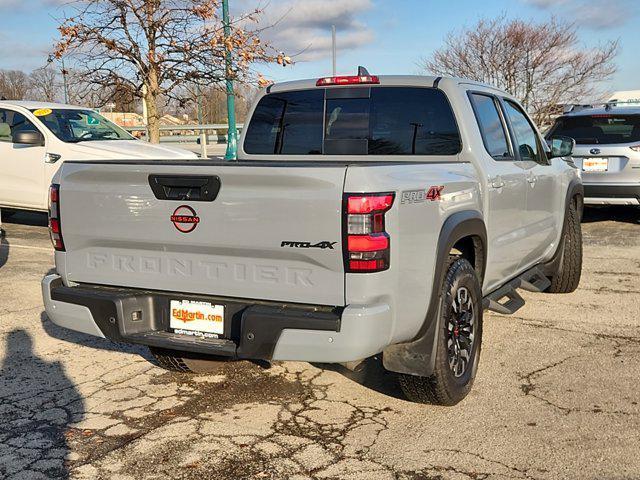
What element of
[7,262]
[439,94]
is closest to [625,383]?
[439,94]

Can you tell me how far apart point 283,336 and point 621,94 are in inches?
1221

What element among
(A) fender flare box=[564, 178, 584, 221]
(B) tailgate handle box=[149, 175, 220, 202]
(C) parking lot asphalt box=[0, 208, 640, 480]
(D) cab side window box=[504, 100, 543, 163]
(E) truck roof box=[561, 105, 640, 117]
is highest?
(E) truck roof box=[561, 105, 640, 117]

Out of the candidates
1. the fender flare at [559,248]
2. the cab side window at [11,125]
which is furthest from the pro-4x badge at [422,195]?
the cab side window at [11,125]

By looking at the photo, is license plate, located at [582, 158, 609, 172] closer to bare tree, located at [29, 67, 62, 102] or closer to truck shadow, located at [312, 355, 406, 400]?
truck shadow, located at [312, 355, 406, 400]

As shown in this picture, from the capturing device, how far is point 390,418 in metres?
3.97

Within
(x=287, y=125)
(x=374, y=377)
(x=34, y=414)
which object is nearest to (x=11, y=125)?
(x=287, y=125)

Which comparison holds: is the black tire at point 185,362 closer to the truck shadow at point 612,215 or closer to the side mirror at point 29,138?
the side mirror at point 29,138

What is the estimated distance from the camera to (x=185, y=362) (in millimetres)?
4633

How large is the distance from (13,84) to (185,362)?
33.3 meters

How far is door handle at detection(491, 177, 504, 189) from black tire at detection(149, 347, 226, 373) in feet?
6.94

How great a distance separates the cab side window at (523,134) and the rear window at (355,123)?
1.05 m

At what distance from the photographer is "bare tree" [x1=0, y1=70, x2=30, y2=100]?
107 feet

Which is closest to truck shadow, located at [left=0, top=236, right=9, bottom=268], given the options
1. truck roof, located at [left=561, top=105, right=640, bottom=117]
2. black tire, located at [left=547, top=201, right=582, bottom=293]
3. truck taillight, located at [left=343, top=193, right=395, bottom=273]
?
black tire, located at [left=547, top=201, right=582, bottom=293]

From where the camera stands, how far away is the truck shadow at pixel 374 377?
4344mm
